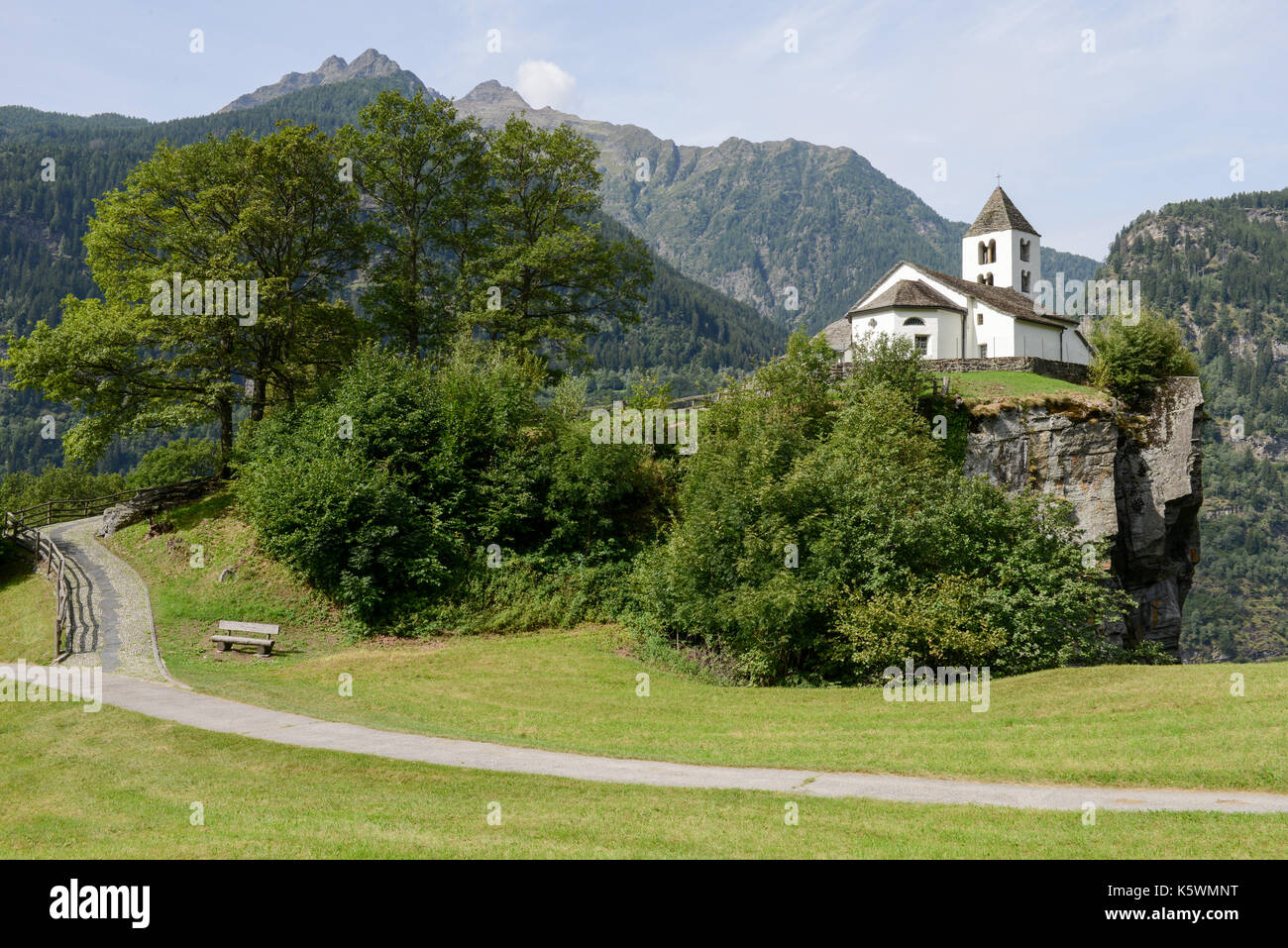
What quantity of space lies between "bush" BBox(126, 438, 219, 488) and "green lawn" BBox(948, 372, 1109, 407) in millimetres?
57114

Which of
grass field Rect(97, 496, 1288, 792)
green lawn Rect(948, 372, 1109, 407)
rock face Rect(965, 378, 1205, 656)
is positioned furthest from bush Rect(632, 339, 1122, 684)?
green lawn Rect(948, 372, 1109, 407)

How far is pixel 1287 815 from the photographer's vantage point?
11.7m

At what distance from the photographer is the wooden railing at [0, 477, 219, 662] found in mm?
27417

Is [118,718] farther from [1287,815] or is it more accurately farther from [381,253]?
[381,253]

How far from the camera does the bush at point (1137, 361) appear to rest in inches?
1578

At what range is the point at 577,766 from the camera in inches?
624

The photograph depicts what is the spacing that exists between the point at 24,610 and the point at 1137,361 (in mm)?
47359

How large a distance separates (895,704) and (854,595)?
206 inches

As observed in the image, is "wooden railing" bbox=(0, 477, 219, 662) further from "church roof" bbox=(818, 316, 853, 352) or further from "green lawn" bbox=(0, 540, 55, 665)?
"church roof" bbox=(818, 316, 853, 352)

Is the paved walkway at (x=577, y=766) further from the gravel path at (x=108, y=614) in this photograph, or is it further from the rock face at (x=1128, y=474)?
the rock face at (x=1128, y=474)

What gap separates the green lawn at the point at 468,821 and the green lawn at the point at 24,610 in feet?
42.3

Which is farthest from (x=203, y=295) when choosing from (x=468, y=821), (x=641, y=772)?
(x=468, y=821)

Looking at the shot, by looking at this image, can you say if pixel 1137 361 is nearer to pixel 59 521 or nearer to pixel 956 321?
pixel 956 321
